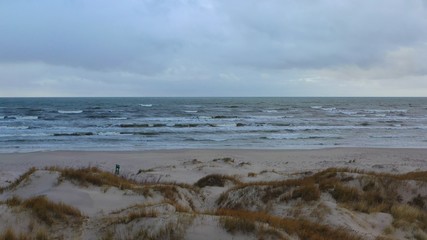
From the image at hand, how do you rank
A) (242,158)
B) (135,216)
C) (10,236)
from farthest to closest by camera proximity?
1. (242,158)
2. (135,216)
3. (10,236)

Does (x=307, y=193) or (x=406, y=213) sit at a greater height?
(x=307, y=193)

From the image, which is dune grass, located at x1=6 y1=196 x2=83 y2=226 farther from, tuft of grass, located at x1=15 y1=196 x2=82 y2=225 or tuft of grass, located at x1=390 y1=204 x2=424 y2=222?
tuft of grass, located at x1=390 y1=204 x2=424 y2=222

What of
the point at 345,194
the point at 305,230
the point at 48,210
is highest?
the point at 48,210

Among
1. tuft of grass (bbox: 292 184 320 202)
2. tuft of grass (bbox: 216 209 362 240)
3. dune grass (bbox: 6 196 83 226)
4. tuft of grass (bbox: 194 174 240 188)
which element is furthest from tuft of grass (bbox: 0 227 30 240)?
tuft of grass (bbox: 194 174 240 188)

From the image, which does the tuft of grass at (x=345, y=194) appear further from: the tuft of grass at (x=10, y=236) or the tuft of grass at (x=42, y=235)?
the tuft of grass at (x=10, y=236)

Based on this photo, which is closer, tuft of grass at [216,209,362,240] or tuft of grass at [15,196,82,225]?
tuft of grass at [216,209,362,240]

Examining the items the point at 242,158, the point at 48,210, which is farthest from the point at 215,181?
the point at 242,158

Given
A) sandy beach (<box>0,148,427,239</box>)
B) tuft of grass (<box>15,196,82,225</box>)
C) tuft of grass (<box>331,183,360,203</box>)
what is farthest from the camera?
tuft of grass (<box>331,183,360,203</box>)

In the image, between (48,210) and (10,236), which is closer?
(10,236)

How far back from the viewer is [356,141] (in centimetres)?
2989

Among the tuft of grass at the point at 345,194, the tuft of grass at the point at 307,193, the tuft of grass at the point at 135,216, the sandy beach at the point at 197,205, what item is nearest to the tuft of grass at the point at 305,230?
the sandy beach at the point at 197,205

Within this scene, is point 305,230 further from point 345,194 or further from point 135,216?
point 345,194

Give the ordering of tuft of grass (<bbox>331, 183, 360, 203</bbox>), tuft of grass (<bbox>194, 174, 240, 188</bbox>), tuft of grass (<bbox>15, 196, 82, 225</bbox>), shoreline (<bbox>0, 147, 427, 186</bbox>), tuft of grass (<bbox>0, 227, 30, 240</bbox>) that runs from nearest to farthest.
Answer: tuft of grass (<bbox>0, 227, 30, 240</bbox>), tuft of grass (<bbox>15, 196, 82, 225</bbox>), tuft of grass (<bbox>331, 183, 360, 203</bbox>), tuft of grass (<bbox>194, 174, 240, 188</bbox>), shoreline (<bbox>0, 147, 427, 186</bbox>)

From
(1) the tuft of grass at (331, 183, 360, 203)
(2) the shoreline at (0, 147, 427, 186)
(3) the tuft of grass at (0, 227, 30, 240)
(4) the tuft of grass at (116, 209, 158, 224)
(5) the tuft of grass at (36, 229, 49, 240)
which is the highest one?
(4) the tuft of grass at (116, 209, 158, 224)
